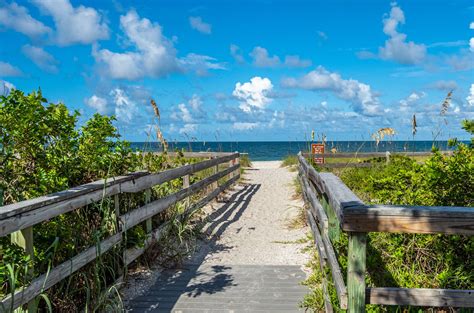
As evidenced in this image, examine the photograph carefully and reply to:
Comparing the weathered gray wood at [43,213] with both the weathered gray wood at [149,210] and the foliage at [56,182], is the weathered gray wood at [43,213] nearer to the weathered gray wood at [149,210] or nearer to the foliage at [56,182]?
the foliage at [56,182]

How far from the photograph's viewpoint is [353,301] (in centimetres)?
266

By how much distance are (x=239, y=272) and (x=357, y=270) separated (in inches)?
124

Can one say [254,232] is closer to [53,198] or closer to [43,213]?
[53,198]

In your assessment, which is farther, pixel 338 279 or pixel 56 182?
pixel 56 182

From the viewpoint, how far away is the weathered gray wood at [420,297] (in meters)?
2.61

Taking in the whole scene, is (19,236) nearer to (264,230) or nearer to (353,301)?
(353,301)

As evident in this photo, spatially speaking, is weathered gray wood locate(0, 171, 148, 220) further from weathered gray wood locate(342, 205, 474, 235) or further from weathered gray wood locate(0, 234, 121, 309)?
weathered gray wood locate(342, 205, 474, 235)

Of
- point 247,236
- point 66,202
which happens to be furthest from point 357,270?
point 247,236

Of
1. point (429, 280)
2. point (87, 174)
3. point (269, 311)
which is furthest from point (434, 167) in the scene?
point (87, 174)

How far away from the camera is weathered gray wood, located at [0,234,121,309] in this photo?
276 centimetres

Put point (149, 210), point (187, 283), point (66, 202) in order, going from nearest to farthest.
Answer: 1. point (66, 202)
2. point (187, 283)
3. point (149, 210)

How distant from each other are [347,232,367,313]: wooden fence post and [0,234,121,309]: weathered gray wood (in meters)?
2.06

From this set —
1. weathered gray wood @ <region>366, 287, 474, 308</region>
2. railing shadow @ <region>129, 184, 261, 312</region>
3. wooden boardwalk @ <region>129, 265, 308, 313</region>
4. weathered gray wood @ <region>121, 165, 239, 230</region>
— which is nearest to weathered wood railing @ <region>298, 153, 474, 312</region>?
weathered gray wood @ <region>366, 287, 474, 308</region>

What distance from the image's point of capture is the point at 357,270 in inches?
103
